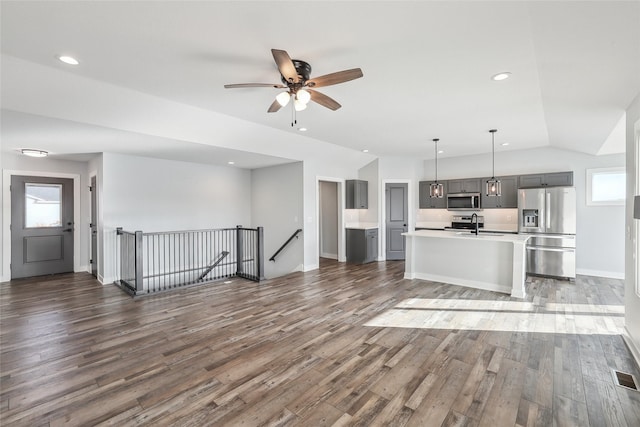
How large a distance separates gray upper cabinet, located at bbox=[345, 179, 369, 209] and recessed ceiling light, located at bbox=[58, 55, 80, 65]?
19.5 feet

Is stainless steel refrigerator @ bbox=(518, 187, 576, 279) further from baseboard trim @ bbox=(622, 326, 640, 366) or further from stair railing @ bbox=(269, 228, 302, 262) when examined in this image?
stair railing @ bbox=(269, 228, 302, 262)

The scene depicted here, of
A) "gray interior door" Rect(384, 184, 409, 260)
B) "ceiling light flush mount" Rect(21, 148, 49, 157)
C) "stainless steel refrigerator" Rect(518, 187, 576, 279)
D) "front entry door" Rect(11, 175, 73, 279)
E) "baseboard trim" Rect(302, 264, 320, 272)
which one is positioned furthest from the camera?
"gray interior door" Rect(384, 184, 409, 260)

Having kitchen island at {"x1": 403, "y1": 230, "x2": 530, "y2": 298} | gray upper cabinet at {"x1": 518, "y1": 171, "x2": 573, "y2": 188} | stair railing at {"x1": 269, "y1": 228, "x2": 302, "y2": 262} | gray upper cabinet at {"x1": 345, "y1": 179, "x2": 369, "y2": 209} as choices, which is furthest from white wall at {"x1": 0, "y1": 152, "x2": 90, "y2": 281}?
gray upper cabinet at {"x1": 518, "y1": 171, "x2": 573, "y2": 188}

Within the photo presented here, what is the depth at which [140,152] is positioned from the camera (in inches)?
221

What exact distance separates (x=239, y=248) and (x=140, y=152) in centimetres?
262

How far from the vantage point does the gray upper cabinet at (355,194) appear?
7746 millimetres

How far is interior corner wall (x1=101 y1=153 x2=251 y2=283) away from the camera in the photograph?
5.70 m

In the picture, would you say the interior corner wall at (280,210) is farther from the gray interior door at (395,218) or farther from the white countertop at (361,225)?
the gray interior door at (395,218)

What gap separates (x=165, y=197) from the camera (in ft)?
21.4

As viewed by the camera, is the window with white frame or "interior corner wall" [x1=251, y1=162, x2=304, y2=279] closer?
the window with white frame

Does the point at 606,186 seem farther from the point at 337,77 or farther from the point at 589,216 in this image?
the point at 337,77

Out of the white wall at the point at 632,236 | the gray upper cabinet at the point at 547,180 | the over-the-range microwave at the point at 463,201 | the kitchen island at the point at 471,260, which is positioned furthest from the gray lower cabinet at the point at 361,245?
the white wall at the point at 632,236

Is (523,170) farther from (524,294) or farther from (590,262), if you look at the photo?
(524,294)

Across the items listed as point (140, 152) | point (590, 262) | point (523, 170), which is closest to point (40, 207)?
point (140, 152)
